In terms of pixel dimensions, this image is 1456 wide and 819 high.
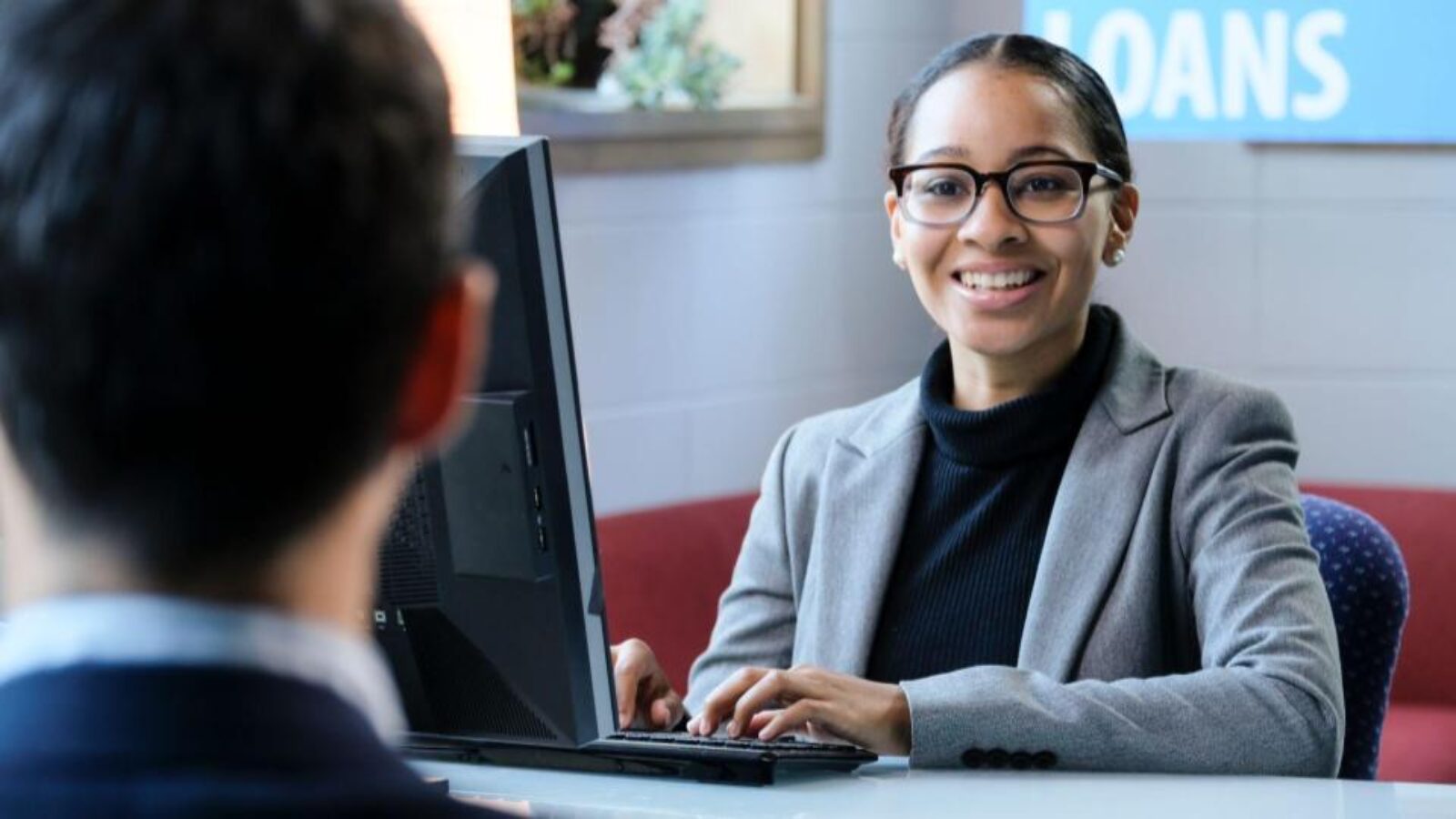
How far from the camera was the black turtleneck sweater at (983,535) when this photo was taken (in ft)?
6.92

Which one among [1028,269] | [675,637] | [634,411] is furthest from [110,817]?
[634,411]

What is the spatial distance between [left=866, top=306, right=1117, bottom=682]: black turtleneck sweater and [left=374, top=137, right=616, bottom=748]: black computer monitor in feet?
2.05

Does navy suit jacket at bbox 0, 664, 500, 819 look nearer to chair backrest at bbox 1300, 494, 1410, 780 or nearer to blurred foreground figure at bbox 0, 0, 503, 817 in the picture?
blurred foreground figure at bbox 0, 0, 503, 817

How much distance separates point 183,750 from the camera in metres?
0.60

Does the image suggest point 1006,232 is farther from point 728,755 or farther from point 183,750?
point 183,750

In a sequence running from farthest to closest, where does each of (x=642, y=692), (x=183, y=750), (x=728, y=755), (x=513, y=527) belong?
(x=642, y=692) → (x=728, y=755) → (x=513, y=527) → (x=183, y=750)

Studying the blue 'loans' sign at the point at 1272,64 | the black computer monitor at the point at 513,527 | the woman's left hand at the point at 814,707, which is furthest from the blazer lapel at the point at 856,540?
the blue 'loans' sign at the point at 1272,64

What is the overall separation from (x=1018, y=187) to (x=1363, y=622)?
0.54 metres

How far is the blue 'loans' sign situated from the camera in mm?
4012

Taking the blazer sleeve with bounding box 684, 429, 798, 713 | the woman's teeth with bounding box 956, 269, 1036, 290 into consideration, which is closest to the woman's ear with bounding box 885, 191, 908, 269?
the woman's teeth with bounding box 956, 269, 1036, 290

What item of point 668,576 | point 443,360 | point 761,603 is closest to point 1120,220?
point 761,603

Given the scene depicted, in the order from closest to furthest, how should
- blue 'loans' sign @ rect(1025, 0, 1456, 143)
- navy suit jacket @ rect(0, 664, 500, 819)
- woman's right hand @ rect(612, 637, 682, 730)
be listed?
1. navy suit jacket @ rect(0, 664, 500, 819)
2. woman's right hand @ rect(612, 637, 682, 730)
3. blue 'loans' sign @ rect(1025, 0, 1456, 143)

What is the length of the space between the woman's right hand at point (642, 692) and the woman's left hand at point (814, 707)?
0.17 meters

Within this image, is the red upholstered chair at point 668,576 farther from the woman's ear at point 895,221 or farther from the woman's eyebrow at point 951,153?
the woman's eyebrow at point 951,153
